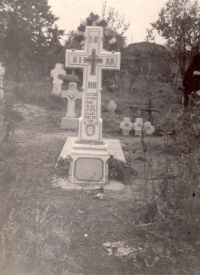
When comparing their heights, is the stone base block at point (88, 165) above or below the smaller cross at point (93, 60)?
below

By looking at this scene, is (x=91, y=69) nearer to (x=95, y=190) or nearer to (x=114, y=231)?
(x=95, y=190)

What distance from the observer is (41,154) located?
632 cm

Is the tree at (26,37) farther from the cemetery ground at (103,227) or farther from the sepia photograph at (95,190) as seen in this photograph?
the cemetery ground at (103,227)

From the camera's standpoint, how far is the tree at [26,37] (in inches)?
757

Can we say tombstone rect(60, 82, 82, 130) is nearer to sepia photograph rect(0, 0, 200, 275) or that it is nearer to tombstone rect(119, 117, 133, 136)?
sepia photograph rect(0, 0, 200, 275)

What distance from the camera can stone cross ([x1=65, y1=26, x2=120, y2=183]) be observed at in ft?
16.3

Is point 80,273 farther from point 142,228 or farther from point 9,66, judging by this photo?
point 9,66

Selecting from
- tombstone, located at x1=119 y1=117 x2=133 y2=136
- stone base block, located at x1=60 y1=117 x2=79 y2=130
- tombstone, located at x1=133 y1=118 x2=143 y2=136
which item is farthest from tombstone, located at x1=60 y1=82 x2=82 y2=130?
tombstone, located at x1=133 y1=118 x2=143 y2=136

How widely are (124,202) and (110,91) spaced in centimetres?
1298

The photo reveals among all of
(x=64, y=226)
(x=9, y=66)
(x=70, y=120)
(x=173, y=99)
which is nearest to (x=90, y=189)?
(x=64, y=226)

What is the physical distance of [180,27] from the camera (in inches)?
616

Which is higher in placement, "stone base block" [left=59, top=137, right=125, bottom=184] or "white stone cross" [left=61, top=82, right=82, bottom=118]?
"white stone cross" [left=61, top=82, right=82, bottom=118]

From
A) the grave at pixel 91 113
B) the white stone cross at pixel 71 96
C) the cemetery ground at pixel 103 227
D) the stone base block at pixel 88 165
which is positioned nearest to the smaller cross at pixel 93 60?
the grave at pixel 91 113

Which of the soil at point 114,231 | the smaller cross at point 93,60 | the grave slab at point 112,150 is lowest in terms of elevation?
the soil at point 114,231
